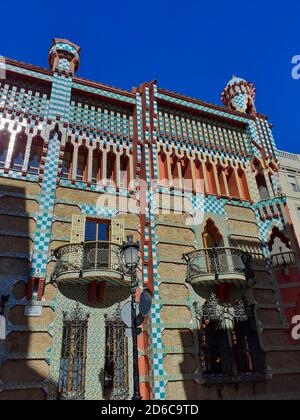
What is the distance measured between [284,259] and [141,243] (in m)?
5.06

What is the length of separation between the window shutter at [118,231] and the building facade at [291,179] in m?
9.86

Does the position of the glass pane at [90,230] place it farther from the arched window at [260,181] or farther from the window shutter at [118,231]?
the arched window at [260,181]

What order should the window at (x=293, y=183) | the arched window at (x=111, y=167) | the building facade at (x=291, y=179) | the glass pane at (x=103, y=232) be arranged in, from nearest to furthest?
the glass pane at (x=103, y=232) < the arched window at (x=111, y=167) < the building facade at (x=291, y=179) < the window at (x=293, y=183)

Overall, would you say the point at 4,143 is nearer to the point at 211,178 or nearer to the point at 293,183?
the point at 211,178

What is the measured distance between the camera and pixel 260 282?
11.3m

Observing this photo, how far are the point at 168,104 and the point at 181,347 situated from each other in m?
9.07

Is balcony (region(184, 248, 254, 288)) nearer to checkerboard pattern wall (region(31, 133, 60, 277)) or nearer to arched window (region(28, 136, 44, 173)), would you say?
checkerboard pattern wall (region(31, 133, 60, 277))

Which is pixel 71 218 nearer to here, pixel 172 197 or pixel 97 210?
pixel 97 210

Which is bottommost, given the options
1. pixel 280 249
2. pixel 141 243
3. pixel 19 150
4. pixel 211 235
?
pixel 141 243

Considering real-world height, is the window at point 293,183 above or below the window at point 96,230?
above

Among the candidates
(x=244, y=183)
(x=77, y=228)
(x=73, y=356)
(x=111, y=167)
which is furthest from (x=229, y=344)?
(x=111, y=167)

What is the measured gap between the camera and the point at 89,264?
30.7ft

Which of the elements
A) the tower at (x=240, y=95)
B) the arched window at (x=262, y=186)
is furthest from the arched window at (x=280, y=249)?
the tower at (x=240, y=95)

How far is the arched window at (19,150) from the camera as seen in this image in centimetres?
1086
